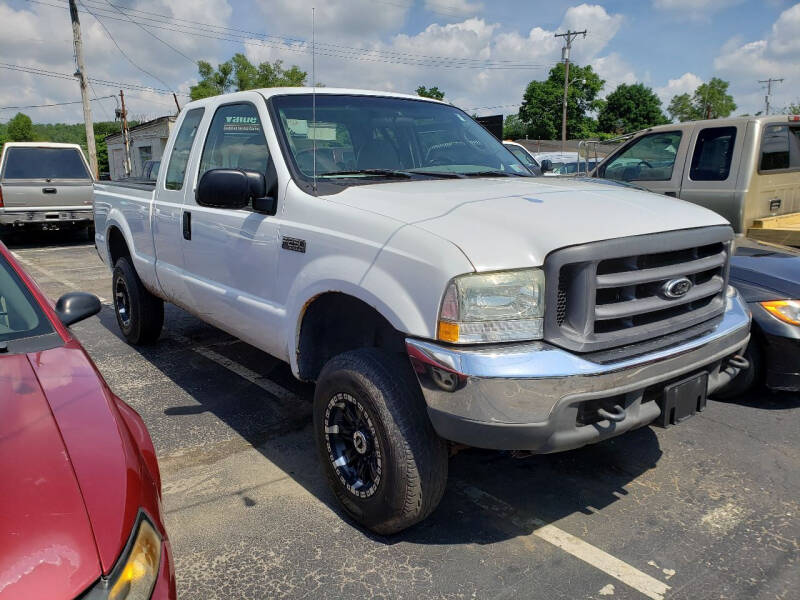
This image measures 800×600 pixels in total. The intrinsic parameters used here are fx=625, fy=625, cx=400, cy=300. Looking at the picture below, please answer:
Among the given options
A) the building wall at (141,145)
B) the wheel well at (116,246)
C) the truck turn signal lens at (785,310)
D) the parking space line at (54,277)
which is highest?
the building wall at (141,145)

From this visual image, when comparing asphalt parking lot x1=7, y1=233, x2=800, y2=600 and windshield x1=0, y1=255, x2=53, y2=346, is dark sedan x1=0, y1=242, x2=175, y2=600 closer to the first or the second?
windshield x1=0, y1=255, x2=53, y2=346

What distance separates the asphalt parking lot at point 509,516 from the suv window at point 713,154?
2.71m

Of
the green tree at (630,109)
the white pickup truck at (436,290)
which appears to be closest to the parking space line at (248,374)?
the white pickup truck at (436,290)

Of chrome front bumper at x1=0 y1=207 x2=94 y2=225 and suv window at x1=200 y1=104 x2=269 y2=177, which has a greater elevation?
suv window at x1=200 y1=104 x2=269 y2=177

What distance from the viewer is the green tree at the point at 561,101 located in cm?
7038

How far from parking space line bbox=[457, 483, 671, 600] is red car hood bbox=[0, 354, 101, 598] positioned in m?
1.97

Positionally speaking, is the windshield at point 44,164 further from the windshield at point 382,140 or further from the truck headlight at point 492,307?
the truck headlight at point 492,307

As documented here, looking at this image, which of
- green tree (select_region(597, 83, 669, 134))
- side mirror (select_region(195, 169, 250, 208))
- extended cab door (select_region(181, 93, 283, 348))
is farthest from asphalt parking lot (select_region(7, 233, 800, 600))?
green tree (select_region(597, 83, 669, 134))

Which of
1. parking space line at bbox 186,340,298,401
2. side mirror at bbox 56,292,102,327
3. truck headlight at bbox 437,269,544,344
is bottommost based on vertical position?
parking space line at bbox 186,340,298,401

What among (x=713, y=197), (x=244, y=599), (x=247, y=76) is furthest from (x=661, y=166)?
(x=247, y=76)

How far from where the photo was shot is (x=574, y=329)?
238 centimetres

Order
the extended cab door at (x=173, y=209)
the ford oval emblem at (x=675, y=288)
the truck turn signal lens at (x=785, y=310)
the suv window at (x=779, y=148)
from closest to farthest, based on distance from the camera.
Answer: the ford oval emblem at (x=675, y=288) < the truck turn signal lens at (x=785, y=310) < the extended cab door at (x=173, y=209) < the suv window at (x=779, y=148)

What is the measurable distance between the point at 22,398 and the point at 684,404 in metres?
2.49

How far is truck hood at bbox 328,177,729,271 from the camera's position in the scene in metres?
2.34
